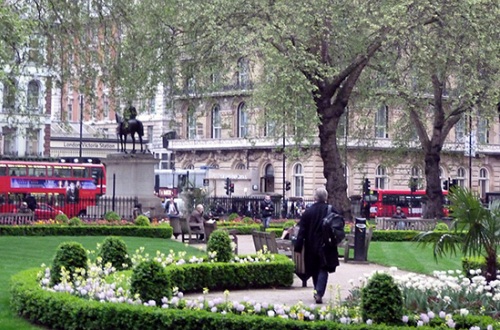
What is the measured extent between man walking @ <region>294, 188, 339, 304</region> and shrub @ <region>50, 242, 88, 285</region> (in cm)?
349

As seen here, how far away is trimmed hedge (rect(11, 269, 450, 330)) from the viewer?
499 inches

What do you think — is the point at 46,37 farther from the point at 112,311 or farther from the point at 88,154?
the point at 88,154

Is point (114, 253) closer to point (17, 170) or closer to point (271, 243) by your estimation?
point (271, 243)

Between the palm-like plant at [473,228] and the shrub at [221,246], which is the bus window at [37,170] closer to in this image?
the shrub at [221,246]

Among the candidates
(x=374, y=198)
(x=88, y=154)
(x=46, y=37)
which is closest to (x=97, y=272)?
(x=46, y=37)

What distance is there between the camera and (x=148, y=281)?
13.5m

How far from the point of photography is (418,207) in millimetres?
67250

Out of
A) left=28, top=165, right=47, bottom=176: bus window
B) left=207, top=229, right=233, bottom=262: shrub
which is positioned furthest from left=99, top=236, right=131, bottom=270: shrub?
left=28, top=165, right=47, bottom=176: bus window

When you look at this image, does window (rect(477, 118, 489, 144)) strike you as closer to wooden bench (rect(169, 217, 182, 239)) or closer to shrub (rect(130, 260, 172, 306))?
wooden bench (rect(169, 217, 182, 239))

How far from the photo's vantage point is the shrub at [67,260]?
1533cm

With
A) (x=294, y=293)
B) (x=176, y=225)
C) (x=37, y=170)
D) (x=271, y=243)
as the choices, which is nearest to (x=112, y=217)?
(x=176, y=225)

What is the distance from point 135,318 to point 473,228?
5.48 m

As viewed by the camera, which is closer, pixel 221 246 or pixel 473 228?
pixel 473 228

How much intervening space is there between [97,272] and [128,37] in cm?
1584
